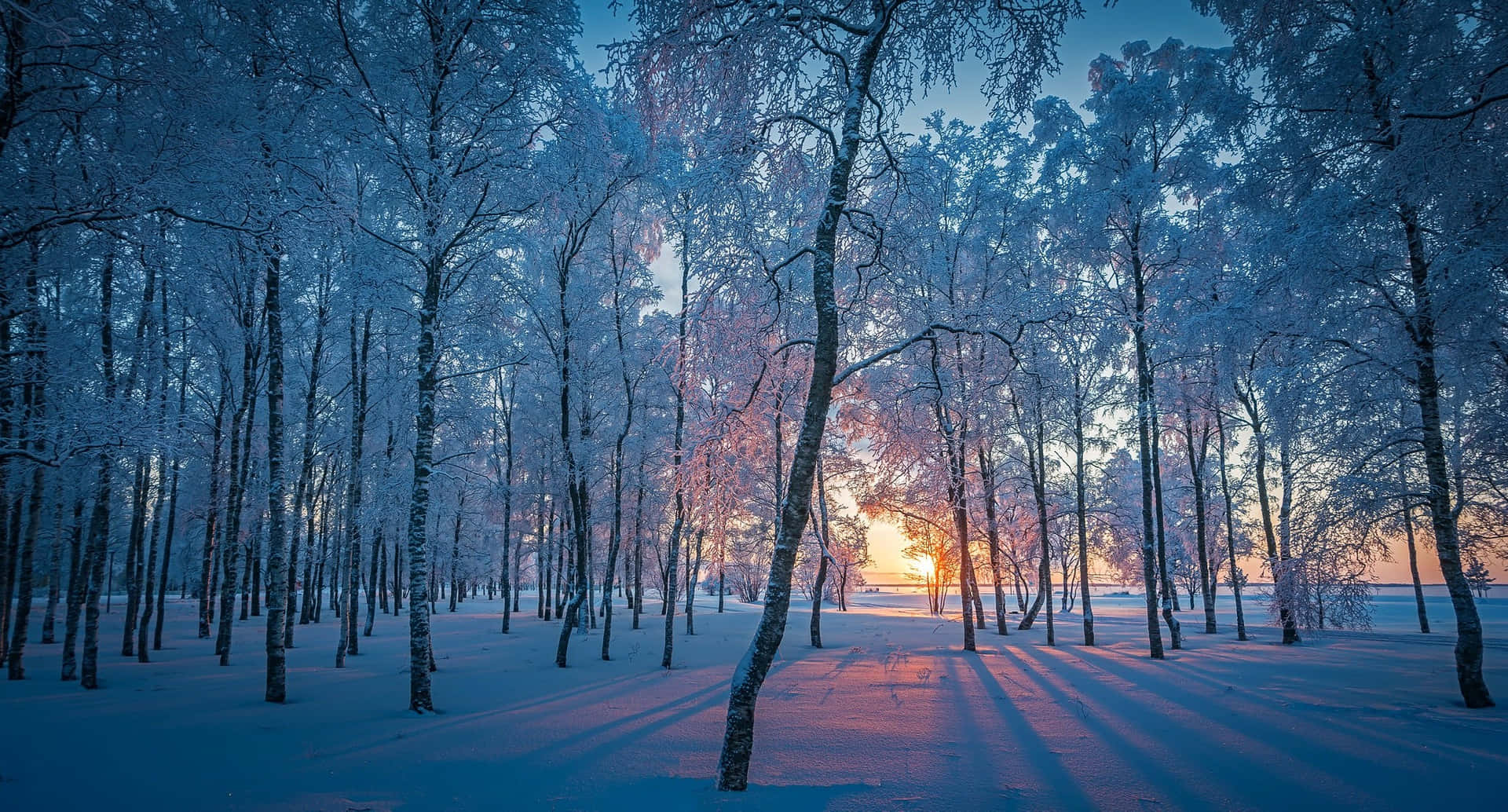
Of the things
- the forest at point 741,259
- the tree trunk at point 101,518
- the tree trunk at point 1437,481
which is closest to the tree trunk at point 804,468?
the forest at point 741,259

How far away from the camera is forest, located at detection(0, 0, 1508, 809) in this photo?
7141 mm

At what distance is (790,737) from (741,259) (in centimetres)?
670

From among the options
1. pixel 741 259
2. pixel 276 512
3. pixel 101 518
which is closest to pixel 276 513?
pixel 276 512

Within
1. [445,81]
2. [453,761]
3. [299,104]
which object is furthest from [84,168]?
[453,761]

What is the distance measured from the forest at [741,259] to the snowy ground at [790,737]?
455mm

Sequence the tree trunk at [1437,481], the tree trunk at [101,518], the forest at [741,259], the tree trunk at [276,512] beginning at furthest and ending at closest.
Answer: the tree trunk at [101,518] < the tree trunk at [276,512] < the tree trunk at [1437,481] < the forest at [741,259]

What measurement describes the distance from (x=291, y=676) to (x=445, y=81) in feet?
43.9

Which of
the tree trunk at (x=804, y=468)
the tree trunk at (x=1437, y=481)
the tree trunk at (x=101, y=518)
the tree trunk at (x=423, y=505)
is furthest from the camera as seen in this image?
A: the tree trunk at (x=101, y=518)

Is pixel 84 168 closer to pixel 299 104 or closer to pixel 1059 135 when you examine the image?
pixel 299 104

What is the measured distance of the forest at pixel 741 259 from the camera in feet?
23.4

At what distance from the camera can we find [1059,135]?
17.4 metres

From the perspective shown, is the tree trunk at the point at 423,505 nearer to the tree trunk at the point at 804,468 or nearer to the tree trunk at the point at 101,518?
the tree trunk at the point at 804,468

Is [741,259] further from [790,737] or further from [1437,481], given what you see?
[1437,481]

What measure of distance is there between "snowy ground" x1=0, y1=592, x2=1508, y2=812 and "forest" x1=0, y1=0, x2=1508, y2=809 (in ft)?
1.49
